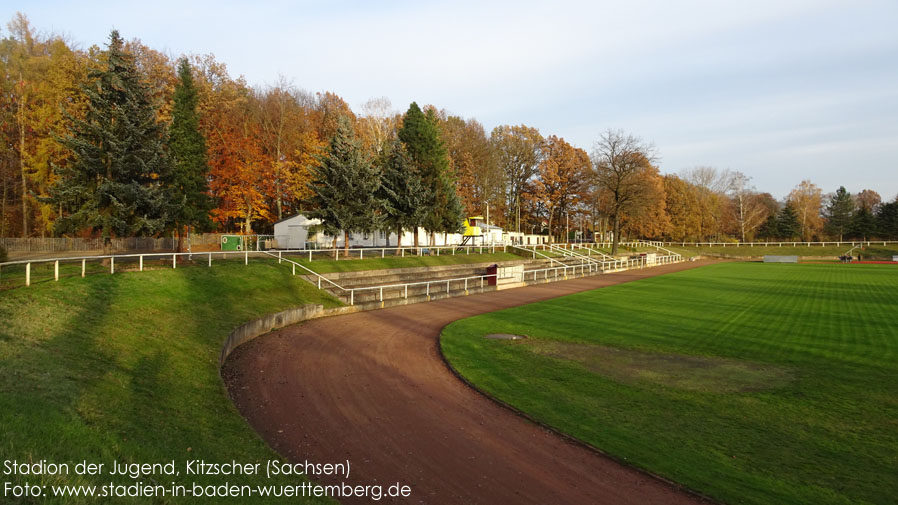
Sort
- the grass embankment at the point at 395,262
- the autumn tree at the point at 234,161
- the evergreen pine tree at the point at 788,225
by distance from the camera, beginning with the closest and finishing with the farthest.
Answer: the grass embankment at the point at 395,262 → the autumn tree at the point at 234,161 → the evergreen pine tree at the point at 788,225

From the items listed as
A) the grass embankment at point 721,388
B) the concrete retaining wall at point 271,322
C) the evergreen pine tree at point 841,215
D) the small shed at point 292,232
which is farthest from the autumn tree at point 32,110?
the evergreen pine tree at point 841,215

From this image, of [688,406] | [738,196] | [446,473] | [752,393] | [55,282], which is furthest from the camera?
[738,196]

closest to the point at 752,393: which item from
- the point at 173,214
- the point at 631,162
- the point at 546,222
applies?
the point at 173,214

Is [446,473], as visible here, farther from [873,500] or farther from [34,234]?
[34,234]

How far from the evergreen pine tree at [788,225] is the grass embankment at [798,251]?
42.8 feet

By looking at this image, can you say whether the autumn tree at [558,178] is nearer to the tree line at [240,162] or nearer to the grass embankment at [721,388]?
the tree line at [240,162]

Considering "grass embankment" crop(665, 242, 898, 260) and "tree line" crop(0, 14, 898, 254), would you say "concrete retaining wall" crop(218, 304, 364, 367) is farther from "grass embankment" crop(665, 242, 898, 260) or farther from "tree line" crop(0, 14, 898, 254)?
"grass embankment" crop(665, 242, 898, 260)

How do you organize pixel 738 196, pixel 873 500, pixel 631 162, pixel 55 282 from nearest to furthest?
pixel 873 500
pixel 55 282
pixel 631 162
pixel 738 196

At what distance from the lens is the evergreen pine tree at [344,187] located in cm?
3000

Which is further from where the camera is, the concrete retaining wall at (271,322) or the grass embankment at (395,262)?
the grass embankment at (395,262)

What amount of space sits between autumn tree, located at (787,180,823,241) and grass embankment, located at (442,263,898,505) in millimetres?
91236

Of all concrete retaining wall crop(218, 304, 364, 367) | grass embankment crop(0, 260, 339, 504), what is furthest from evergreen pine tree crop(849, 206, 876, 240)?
grass embankment crop(0, 260, 339, 504)

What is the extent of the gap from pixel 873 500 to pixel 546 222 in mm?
76921

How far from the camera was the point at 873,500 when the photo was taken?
5668 mm
